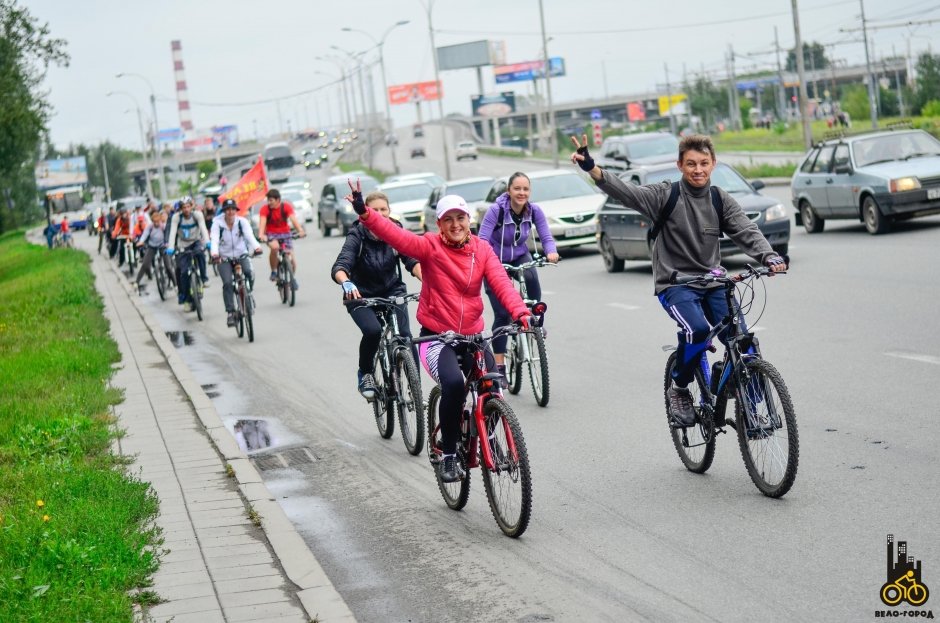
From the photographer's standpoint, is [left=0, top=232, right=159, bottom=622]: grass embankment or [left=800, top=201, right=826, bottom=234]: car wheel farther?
[left=800, top=201, right=826, bottom=234]: car wheel

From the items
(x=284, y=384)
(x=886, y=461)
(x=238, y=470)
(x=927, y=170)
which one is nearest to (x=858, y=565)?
(x=886, y=461)

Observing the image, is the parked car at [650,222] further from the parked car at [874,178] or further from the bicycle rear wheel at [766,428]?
the bicycle rear wheel at [766,428]

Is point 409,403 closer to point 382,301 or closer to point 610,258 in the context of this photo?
point 382,301

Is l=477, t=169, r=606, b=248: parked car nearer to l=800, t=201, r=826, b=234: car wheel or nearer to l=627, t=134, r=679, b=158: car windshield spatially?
l=800, t=201, r=826, b=234: car wheel

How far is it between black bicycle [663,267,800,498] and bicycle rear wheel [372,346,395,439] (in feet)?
9.93

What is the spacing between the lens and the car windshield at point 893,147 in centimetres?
2309

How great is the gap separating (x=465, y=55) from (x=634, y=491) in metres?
181

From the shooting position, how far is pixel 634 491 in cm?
770

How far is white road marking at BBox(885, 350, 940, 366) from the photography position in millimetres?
10812

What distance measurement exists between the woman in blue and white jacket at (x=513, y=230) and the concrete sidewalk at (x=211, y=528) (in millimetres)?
2463

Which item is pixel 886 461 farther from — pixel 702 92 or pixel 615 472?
pixel 702 92

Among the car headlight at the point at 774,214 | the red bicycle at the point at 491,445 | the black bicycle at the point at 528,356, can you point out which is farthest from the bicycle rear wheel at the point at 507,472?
the car headlight at the point at 774,214

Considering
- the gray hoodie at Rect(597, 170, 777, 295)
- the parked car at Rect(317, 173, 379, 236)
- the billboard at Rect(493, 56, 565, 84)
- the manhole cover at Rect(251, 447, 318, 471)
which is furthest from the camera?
the billboard at Rect(493, 56, 565, 84)
